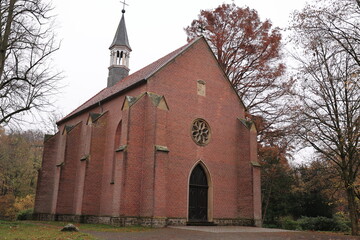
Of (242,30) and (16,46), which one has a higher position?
(242,30)

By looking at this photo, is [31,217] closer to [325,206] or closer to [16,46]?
[16,46]

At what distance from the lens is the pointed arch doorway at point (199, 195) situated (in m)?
19.5

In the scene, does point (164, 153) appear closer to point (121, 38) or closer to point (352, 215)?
point (352, 215)

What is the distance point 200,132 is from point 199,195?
3698 millimetres

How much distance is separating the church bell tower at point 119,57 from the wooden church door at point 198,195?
14.1m

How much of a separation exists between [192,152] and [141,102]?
418 centimetres

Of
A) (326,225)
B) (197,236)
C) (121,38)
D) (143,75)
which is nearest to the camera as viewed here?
(197,236)

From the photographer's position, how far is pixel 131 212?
16953 millimetres

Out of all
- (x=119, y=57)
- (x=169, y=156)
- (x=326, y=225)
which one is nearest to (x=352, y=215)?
(x=326, y=225)

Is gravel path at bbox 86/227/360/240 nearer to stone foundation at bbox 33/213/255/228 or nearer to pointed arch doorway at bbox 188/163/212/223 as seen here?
stone foundation at bbox 33/213/255/228

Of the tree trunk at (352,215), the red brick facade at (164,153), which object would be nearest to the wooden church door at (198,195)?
the red brick facade at (164,153)

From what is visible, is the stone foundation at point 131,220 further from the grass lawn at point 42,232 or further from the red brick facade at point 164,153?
the grass lawn at point 42,232

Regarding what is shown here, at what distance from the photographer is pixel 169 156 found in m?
18.7

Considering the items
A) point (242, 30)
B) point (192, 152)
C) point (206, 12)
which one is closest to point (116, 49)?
point (206, 12)
